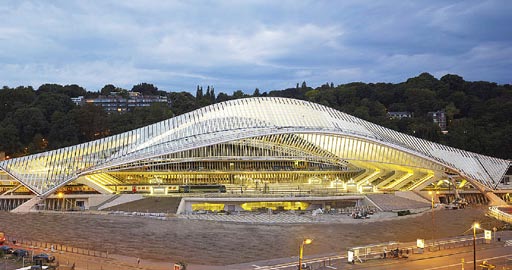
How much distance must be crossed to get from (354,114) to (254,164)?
151 feet

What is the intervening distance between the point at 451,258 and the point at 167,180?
39273 mm

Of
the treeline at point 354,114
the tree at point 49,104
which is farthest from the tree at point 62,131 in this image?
the tree at point 49,104

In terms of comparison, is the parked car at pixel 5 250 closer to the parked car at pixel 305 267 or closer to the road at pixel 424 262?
the road at pixel 424 262

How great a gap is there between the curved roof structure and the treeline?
97.5 ft

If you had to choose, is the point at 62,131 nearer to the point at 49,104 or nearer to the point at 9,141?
the point at 9,141

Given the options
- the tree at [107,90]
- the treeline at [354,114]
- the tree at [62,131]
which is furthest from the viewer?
the tree at [107,90]

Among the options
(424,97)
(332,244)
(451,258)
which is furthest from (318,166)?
(424,97)

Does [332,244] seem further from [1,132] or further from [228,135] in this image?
[1,132]

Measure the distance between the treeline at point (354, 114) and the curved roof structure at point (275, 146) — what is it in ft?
97.5

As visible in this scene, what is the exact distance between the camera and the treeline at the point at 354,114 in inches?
3620

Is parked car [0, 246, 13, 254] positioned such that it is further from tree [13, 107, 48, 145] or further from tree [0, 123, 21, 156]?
tree [13, 107, 48, 145]

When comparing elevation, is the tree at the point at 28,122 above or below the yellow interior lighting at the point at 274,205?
above

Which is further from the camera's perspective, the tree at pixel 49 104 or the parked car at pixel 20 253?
the tree at pixel 49 104

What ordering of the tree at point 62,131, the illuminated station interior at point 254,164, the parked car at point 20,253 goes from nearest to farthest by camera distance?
the parked car at point 20,253
the illuminated station interior at point 254,164
the tree at point 62,131
